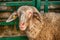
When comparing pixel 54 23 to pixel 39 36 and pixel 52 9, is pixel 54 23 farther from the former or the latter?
pixel 52 9

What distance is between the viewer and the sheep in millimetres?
6186

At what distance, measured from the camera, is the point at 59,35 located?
21.4 ft

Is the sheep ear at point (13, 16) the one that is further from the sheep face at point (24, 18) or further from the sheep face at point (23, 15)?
the sheep face at point (24, 18)

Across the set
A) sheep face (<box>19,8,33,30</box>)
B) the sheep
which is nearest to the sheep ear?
the sheep

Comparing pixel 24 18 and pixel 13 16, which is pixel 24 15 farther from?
pixel 13 16

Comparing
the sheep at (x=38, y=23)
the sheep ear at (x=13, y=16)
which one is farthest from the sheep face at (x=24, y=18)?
the sheep ear at (x=13, y=16)

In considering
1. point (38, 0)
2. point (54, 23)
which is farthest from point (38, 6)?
point (54, 23)

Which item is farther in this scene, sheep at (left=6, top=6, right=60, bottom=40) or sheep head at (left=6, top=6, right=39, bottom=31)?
sheep at (left=6, top=6, right=60, bottom=40)

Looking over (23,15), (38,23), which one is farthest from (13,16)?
(38,23)

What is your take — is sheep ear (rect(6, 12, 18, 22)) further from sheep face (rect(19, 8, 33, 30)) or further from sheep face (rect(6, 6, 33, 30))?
sheep face (rect(19, 8, 33, 30))

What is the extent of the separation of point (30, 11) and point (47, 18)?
0.59 metres

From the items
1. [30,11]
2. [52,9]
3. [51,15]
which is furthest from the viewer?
[52,9]

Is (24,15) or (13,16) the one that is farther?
(13,16)

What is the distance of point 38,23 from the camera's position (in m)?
6.40
